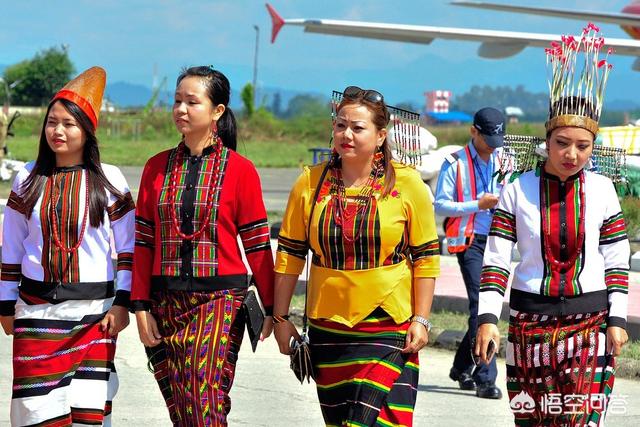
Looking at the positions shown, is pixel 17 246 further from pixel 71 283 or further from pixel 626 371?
pixel 626 371

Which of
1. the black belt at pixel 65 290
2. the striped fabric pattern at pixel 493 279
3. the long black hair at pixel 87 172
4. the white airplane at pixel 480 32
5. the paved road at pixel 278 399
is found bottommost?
the paved road at pixel 278 399

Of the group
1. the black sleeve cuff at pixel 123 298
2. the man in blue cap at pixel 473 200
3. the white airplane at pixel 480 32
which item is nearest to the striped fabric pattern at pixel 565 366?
the black sleeve cuff at pixel 123 298

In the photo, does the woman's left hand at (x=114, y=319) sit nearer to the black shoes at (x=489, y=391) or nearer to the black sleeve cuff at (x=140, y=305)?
the black sleeve cuff at (x=140, y=305)

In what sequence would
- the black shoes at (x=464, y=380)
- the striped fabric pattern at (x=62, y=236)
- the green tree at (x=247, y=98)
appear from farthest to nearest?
the green tree at (x=247, y=98)
the black shoes at (x=464, y=380)
the striped fabric pattern at (x=62, y=236)

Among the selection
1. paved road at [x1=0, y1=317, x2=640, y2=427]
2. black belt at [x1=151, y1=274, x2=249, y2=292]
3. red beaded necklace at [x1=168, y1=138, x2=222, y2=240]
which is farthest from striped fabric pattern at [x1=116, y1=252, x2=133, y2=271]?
paved road at [x1=0, y1=317, x2=640, y2=427]

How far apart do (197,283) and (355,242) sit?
0.66 m

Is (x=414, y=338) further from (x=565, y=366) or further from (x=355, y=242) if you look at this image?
(x=565, y=366)

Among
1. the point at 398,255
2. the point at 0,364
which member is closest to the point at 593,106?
the point at 398,255

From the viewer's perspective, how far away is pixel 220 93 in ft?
17.1

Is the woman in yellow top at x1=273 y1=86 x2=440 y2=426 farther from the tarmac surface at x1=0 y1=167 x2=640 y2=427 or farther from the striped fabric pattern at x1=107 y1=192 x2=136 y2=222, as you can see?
the tarmac surface at x1=0 y1=167 x2=640 y2=427

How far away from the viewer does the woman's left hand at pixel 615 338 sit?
480cm

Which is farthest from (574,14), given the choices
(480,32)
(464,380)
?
(464,380)

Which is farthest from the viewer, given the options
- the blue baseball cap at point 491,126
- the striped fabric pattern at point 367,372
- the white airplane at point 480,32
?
the white airplane at point 480,32

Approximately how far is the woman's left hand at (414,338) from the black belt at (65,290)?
51.4 inches
